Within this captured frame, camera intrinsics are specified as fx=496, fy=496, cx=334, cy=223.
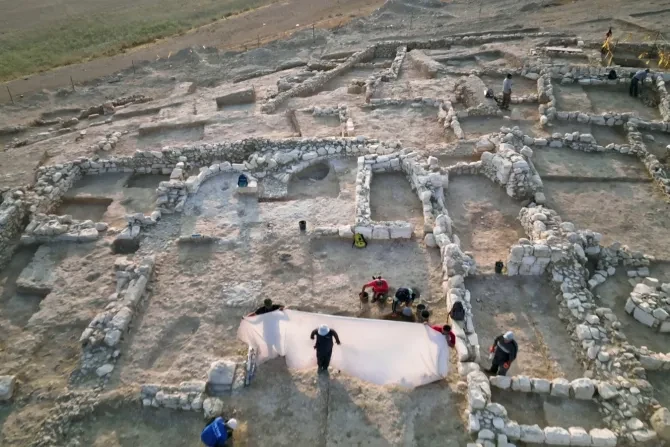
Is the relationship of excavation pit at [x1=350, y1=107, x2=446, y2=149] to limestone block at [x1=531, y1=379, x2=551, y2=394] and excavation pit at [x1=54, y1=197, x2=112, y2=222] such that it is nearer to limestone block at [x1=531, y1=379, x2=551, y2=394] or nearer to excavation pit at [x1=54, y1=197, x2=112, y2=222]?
excavation pit at [x1=54, y1=197, x2=112, y2=222]

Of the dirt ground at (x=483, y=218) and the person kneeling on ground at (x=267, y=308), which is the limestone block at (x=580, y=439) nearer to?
the dirt ground at (x=483, y=218)

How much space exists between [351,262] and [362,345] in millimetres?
2523

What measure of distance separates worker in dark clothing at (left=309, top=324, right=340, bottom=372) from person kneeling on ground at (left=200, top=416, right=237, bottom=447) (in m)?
1.61

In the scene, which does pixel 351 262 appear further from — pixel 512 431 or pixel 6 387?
pixel 6 387

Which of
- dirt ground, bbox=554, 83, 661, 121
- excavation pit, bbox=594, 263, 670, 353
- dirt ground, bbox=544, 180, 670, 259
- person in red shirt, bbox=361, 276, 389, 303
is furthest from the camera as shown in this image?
dirt ground, bbox=554, 83, 661, 121

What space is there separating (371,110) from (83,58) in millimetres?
19091

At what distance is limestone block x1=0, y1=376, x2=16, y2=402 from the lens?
321 inches

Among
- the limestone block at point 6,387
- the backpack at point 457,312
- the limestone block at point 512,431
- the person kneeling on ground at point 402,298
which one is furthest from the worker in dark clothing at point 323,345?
the limestone block at point 6,387

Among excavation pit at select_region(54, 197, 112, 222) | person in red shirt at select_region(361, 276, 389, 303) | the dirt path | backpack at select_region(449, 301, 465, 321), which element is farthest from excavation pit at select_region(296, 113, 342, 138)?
the dirt path

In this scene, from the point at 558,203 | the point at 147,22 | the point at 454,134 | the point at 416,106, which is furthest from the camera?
the point at 147,22

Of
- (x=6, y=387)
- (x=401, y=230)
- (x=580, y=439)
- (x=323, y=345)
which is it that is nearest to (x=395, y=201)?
(x=401, y=230)

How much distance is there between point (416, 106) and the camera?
16.7 metres

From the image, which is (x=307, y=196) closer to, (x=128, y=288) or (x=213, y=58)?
(x=128, y=288)

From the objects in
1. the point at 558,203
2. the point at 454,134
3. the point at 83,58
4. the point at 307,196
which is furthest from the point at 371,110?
the point at 83,58
